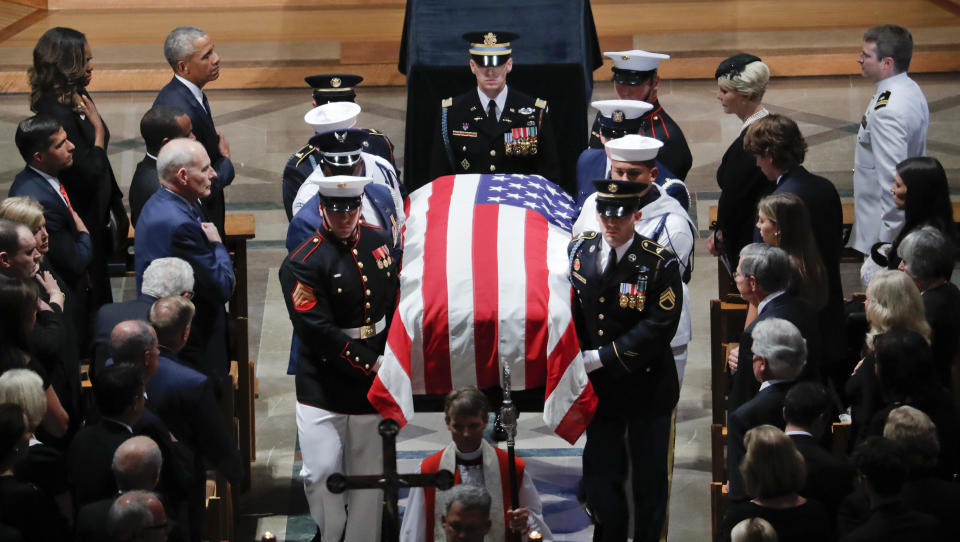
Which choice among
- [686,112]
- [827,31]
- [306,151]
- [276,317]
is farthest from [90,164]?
[827,31]

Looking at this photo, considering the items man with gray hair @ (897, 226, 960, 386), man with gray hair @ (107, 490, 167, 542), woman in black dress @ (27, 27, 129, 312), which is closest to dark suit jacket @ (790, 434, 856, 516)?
man with gray hair @ (897, 226, 960, 386)

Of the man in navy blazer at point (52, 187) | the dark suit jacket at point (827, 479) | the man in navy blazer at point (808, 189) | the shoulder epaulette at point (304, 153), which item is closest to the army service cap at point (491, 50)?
the shoulder epaulette at point (304, 153)

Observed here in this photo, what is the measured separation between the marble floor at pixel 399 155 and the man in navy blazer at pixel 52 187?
4.13ft

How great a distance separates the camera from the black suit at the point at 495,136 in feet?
20.5

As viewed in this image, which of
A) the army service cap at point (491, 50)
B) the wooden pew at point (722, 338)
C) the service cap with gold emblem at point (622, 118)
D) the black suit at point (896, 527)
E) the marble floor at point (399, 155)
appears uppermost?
the army service cap at point (491, 50)

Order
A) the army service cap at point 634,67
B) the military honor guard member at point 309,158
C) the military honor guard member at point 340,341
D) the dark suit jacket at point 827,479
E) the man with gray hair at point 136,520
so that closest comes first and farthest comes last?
1. the man with gray hair at point 136,520
2. the dark suit jacket at point 827,479
3. the military honor guard member at point 340,341
4. the military honor guard member at point 309,158
5. the army service cap at point 634,67

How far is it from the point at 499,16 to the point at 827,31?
19.7 feet

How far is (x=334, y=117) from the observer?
5754 mm

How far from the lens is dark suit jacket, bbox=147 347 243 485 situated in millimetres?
4418

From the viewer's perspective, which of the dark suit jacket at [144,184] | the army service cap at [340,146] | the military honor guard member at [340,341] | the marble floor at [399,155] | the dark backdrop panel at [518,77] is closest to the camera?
the military honor guard member at [340,341]

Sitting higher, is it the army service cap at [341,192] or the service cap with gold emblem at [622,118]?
the service cap with gold emblem at [622,118]

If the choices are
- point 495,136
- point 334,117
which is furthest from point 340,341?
point 495,136

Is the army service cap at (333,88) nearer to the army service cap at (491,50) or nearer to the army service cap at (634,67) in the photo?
the army service cap at (491,50)

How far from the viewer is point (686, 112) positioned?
34.9 feet
